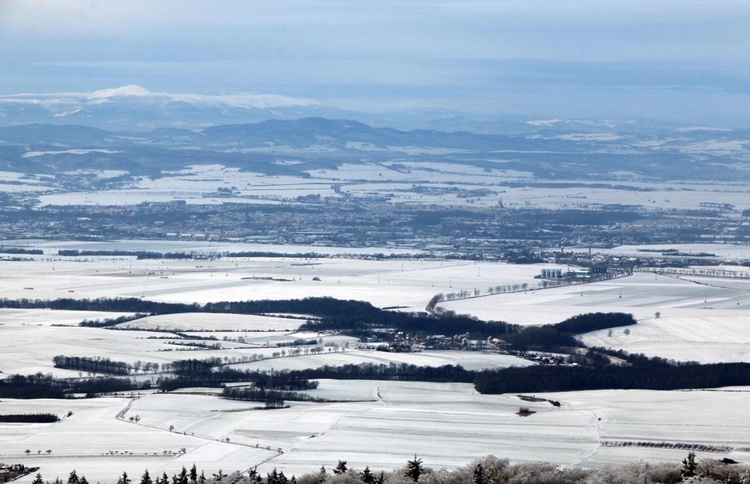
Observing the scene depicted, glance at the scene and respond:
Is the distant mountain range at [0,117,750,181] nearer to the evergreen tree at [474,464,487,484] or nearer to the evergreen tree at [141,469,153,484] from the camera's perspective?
the evergreen tree at [141,469,153,484]

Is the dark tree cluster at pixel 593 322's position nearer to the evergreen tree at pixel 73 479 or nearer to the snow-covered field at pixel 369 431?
the snow-covered field at pixel 369 431

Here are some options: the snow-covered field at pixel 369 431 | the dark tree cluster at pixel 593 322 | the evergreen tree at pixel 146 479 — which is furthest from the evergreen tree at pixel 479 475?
the dark tree cluster at pixel 593 322

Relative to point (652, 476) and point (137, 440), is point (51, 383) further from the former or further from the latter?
point (652, 476)

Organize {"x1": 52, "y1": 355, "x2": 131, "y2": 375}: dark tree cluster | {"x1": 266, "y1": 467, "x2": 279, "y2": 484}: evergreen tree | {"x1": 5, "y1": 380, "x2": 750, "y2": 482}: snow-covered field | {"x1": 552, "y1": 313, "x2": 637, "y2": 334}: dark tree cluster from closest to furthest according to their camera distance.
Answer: {"x1": 266, "y1": 467, "x2": 279, "y2": 484}: evergreen tree < {"x1": 5, "y1": 380, "x2": 750, "y2": 482}: snow-covered field < {"x1": 52, "y1": 355, "x2": 131, "y2": 375}: dark tree cluster < {"x1": 552, "y1": 313, "x2": 637, "y2": 334}: dark tree cluster

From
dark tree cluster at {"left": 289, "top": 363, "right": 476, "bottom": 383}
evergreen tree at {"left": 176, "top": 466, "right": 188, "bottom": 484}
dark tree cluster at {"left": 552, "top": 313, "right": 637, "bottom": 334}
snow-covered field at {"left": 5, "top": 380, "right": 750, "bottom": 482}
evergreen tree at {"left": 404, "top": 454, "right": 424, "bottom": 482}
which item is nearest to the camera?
evergreen tree at {"left": 176, "top": 466, "right": 188, "bottom": 484}

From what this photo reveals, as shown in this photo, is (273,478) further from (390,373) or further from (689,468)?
(390,373)

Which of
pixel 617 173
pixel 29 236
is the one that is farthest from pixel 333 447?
pixel 617 173

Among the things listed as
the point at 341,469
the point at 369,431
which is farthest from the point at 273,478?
the point at 369,431

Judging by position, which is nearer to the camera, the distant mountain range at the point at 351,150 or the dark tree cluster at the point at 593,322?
the dark tree cluster at the point at 593,322

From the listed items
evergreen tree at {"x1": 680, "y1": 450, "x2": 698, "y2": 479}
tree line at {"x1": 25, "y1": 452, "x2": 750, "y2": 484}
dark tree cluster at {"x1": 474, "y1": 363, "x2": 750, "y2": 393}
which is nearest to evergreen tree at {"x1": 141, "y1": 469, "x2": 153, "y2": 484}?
tree line at {"x1": 25, "y1": 452, "x2": 750, "y2": 484}
